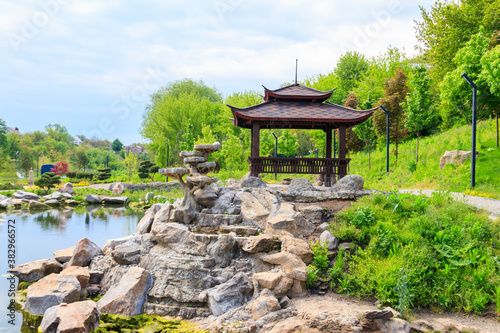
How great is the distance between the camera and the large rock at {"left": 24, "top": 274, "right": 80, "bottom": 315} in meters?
7.27

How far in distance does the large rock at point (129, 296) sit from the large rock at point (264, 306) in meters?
2.47

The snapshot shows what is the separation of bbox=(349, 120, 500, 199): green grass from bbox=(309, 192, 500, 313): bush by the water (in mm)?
2363

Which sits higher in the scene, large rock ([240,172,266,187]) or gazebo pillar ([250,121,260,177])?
gazebo pillar ([250,121,260,177])

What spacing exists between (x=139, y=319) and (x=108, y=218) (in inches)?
543

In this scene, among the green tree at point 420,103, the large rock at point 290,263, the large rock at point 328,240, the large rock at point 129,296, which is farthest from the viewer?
the green tree at point 420,103

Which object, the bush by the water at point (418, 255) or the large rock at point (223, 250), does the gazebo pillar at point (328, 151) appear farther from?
the large rock at point (223, 250)

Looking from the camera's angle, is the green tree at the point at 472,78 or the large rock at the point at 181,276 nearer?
the large rock at the point at 181,276

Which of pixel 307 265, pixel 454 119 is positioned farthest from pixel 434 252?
pixel 454 119

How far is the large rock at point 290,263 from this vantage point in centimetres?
720

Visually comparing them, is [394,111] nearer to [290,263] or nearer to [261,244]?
[261,244]

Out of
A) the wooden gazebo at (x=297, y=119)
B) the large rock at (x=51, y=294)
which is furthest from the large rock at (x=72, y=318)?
the wooden gazebo at (x=297, y=119)

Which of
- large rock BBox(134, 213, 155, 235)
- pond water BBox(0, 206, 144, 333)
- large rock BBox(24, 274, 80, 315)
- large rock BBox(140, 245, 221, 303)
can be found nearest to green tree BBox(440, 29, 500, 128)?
large rock BBox(140, 245, 221, 303)

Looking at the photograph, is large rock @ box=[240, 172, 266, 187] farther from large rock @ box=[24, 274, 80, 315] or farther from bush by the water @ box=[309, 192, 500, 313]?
large rock @ box=[24, 274, 80, 315]

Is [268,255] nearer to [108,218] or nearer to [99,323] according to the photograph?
[99,323]
